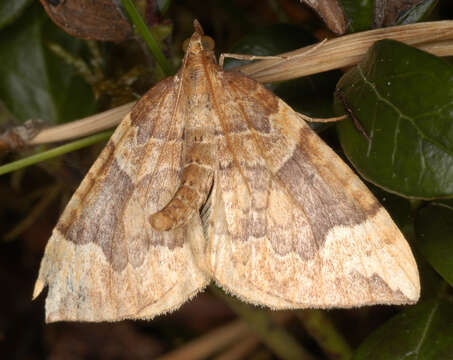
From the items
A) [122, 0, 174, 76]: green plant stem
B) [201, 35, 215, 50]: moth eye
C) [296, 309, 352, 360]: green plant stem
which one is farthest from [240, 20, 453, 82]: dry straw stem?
[296, 309, 352, 360]: green plant stem

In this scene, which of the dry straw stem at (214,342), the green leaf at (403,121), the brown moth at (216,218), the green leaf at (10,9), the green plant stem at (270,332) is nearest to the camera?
the green leaf at (403,121)

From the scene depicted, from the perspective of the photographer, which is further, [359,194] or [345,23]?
[345,23]

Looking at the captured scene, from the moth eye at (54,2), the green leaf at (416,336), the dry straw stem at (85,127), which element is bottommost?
the green leaf at (416,336)

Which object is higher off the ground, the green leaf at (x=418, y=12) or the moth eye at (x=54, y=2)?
the moth eye at (x=54, y=2)

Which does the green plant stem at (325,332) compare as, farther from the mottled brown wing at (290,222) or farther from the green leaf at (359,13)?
the green leaf at (359,13)

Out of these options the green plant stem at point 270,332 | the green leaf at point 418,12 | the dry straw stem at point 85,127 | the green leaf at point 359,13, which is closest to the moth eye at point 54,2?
the dry straw stem at point 85,127

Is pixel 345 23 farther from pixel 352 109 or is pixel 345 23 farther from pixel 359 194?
pixel 359 194

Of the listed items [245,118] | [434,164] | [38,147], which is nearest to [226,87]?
[245,118]
